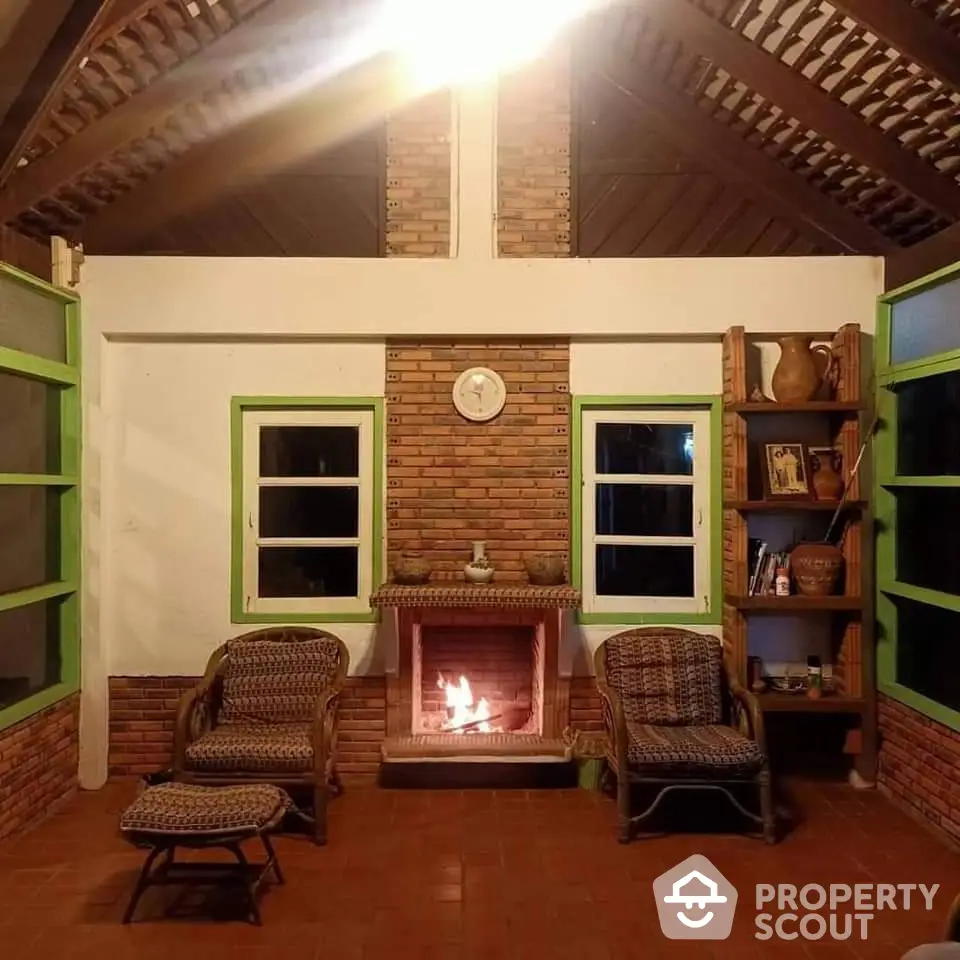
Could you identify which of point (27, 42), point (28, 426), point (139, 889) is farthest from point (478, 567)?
point (27, 42)

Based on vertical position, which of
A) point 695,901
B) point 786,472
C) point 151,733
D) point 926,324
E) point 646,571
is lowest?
point 695,901

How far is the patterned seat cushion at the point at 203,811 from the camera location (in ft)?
11.5

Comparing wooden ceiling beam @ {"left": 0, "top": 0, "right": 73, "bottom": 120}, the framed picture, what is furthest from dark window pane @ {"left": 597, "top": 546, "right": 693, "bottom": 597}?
wooden ceiling beam @ {"left": 0, "top": 0, "right": 73, "bottom": 120}

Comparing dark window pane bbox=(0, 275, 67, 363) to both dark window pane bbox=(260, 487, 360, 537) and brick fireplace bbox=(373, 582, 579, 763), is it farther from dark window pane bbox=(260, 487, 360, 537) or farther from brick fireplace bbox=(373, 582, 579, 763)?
brick fireplace bbox=(373, 582, 579, 763)

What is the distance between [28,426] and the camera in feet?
15.8

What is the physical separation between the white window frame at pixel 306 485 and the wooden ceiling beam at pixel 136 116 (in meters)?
1.61

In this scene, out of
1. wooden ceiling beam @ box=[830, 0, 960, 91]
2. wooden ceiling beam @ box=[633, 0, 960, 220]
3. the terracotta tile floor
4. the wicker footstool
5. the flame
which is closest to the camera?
the terracotta tile floor

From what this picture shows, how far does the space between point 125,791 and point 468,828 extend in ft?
6.83

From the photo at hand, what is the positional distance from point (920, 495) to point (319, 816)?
12.1 feet

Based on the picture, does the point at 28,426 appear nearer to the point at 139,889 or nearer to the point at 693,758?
the point at 139,889

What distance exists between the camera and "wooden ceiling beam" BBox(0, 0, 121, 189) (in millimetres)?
3539

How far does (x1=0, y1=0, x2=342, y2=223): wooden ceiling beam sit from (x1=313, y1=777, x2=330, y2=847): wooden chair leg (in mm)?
3320

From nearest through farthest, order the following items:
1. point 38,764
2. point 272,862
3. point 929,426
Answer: point 272,862 < point 38,764 < point 929,426

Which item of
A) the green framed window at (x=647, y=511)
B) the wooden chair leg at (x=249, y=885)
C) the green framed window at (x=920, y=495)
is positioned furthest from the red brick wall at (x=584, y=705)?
the wooden chair leg at (x=249, y=885)
